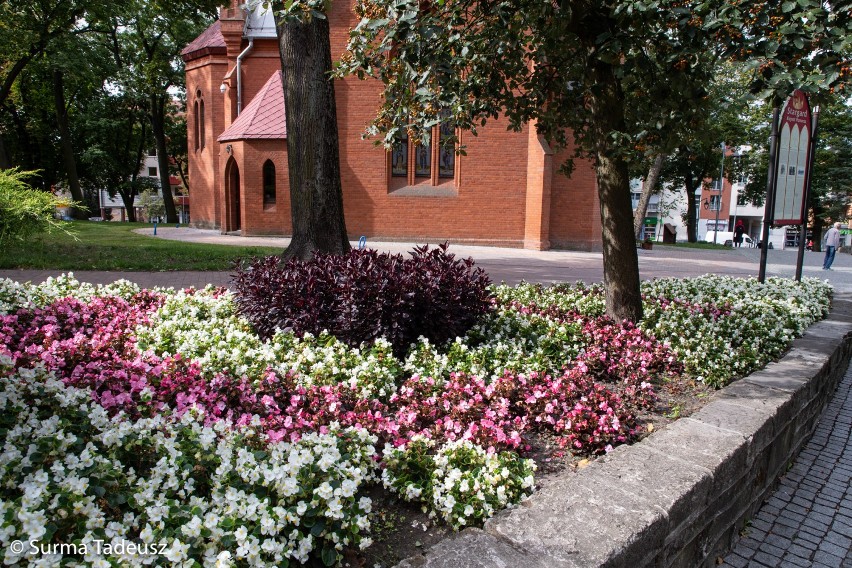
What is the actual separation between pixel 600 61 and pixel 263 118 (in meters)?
19.7

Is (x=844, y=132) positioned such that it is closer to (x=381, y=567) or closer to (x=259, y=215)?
(x=259, y=215)

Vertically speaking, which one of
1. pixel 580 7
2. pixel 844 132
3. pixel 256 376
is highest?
pixel 844 132

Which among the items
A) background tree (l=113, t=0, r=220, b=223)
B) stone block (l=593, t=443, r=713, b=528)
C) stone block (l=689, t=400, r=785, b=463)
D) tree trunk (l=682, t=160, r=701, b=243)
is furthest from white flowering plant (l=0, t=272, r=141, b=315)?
tree trunk (l=682, t=160, r=701, b=243)

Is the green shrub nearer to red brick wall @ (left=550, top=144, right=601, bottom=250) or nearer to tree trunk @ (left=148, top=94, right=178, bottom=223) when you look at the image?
red brick wall @ (left=550, top=144, right=601, bottom=250)

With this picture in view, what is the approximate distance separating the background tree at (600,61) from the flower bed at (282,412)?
1.41 metres

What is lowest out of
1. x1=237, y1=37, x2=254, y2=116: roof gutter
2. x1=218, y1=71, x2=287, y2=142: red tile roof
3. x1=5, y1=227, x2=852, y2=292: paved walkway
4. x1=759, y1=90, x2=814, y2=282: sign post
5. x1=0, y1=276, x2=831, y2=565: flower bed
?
x1=5, y1=227, x2=852, y2=292: paved walkway

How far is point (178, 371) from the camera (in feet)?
12.4

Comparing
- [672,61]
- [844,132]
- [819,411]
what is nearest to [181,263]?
[672,61]

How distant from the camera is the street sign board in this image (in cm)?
870

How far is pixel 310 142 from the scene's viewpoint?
23.1 feet

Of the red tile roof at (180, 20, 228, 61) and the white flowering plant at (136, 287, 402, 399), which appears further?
the red tile roof at (180, 20, 228, 61)

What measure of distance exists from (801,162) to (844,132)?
36589 millimetres

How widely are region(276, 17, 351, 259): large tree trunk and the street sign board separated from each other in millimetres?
6472

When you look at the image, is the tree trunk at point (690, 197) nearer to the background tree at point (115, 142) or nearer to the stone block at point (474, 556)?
the background tree at point (115, 142)
